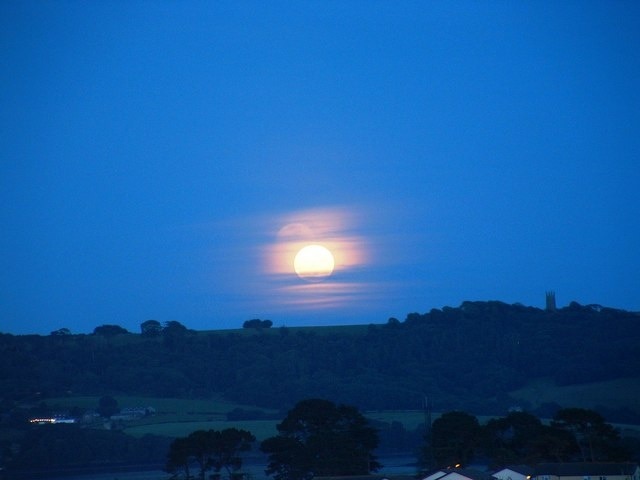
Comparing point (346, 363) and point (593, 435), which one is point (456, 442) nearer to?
point (593, 435)

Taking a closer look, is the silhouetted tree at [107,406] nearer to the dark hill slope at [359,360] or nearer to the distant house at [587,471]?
the dark hill slope at [359,360]

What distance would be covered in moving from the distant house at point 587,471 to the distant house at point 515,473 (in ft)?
1.36

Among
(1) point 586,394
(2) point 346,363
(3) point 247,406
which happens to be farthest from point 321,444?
(2) point 346,363

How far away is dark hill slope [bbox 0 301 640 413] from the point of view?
160 metres

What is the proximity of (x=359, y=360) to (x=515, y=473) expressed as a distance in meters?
118

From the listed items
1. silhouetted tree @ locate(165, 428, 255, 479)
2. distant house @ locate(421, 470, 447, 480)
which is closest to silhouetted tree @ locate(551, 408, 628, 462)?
distant house @ locate(421, 470, 447, 480)

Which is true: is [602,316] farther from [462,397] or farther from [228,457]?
[228,457]

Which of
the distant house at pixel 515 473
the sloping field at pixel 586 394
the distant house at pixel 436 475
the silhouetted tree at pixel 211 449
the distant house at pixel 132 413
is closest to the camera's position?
the distant house at pixel 436 475

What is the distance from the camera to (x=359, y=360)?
7062 inches

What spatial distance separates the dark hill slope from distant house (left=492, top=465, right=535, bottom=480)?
85.2m

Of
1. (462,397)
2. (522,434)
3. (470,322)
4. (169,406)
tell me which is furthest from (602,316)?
(522,434)

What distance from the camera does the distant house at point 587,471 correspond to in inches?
2389

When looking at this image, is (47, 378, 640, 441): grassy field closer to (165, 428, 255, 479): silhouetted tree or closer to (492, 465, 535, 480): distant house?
(165, 428, 255, 479): silhouetted tree

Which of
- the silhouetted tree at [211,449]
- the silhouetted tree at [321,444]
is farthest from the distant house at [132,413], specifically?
the silhouetted tree at [321,444]
